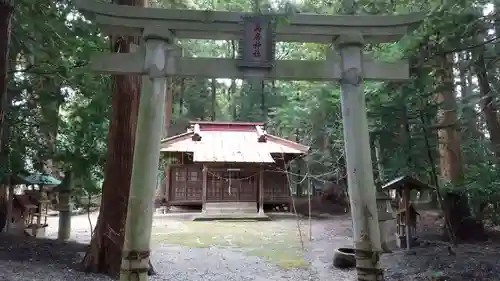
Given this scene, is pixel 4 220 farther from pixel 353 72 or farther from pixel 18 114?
pixel 353 72

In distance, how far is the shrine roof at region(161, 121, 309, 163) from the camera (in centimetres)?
1727

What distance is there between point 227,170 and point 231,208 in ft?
5.59

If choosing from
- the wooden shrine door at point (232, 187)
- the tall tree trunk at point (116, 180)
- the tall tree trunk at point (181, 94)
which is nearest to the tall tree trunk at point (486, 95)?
the tall tree trunk at point (116, 180)

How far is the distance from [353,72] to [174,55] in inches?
81.0

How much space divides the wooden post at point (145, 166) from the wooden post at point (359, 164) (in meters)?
2.08

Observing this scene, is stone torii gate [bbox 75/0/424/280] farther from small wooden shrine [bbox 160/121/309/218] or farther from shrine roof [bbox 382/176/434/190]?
small wooden shrine [bbox 160/121/309/218]

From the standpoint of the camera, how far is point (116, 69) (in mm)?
4461

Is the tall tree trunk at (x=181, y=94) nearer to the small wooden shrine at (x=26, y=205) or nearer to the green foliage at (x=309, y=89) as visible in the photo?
the green foliage at (x=309, y=89)

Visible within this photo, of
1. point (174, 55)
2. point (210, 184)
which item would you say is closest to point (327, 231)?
point (210, 184)

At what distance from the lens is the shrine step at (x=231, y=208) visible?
17.6 m

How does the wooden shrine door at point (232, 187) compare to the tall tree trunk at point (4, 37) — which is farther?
the wooden shrine door at point (232, 187)

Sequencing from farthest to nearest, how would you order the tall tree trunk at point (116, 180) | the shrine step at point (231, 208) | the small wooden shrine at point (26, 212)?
1. the shrine step at point (231, 208)
2. the small wooden shrine at point (26, 212)
3. the tall tree trunk at point (116, 180)

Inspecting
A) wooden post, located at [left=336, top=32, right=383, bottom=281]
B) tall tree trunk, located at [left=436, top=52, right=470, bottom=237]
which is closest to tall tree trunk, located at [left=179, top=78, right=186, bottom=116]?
tall tree trunk, located at [left=436, top=52, right=470, bottom=237]

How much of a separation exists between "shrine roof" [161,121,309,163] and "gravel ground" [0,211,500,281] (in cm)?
723
